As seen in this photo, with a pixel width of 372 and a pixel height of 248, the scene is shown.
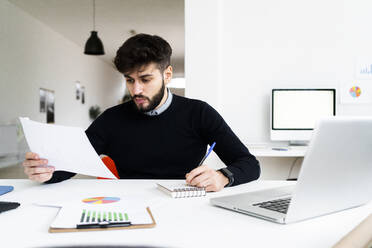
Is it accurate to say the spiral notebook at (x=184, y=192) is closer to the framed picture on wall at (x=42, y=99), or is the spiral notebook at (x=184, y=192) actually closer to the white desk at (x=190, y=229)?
the white desk at (x=190, y=229)

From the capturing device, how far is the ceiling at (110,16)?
18.1 ft

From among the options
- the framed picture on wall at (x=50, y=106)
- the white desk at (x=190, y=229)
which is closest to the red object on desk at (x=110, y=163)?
→ the white desk at (x=190, y=229)

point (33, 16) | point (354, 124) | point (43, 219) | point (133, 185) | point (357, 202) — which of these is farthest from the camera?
point (33, 16)

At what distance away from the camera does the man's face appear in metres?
1.58

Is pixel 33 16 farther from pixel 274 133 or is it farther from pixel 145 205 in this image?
pixel 145 205

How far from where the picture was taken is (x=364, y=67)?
318cm

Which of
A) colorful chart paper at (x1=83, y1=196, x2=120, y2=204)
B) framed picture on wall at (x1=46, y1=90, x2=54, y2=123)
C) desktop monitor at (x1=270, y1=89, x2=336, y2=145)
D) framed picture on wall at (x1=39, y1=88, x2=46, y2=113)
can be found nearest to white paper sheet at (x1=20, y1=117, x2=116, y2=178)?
colorful chart paper at (x1=83, y1=196, x2=120, y2=204)

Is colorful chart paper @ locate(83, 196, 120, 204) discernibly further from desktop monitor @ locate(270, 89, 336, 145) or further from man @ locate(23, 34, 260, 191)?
desktop monitor @ locate(270, 89, 336, 145)

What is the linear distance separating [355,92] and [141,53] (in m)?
2.40

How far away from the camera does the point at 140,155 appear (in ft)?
5.41

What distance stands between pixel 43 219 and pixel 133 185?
0.45 meters

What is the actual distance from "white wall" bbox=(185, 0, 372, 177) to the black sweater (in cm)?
143

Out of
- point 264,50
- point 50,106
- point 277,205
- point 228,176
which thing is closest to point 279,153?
point 264,50

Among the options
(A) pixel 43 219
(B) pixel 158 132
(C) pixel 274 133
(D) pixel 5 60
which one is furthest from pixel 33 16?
(A) pixel 43 219
